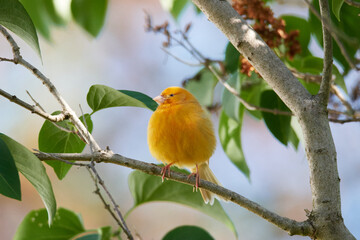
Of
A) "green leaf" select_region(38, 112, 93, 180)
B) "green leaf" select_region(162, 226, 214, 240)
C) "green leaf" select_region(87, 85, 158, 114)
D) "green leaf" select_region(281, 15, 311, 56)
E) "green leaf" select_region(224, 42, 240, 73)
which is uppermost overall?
"green leaf" select_region(281, 15, 311, 56)

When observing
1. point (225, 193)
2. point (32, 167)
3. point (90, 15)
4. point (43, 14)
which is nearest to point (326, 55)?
point (225, 193)

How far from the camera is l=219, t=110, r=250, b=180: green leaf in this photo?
258 cm

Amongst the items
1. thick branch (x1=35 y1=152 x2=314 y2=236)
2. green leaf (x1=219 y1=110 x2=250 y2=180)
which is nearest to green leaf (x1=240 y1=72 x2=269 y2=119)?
green leaf (x1=219 y1=110 x2=250 y2=180)

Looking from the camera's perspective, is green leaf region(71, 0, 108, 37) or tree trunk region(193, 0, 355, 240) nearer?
tree trunk region(193, 0, 355, 240)

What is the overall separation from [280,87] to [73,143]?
89cm

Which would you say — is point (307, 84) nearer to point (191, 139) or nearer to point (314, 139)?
point (191, 139)

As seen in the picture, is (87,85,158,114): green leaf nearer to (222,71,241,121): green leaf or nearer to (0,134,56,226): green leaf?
(0,134,56,226): green leaf

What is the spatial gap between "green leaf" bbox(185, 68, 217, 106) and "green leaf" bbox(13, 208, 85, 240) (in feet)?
3.47

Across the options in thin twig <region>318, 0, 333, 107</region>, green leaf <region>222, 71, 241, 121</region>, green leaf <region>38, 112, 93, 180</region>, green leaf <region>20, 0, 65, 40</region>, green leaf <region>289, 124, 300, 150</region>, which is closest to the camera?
thin twig <region>318, 0, 333, 107</region>

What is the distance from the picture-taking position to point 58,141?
1907 millimetres

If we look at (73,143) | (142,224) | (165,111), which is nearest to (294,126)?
(165,111)

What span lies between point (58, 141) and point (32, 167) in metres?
0.40

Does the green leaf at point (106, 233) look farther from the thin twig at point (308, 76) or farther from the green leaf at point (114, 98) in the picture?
the thin twig at point (308, 76)

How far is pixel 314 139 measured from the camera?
1506 mm
